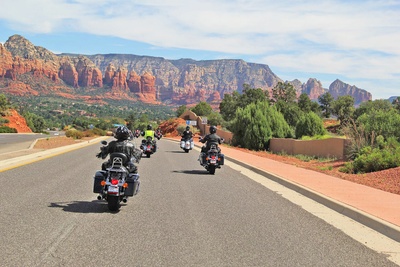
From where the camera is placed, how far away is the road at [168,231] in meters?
6.80

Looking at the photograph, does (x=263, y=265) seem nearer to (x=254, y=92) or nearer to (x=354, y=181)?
(x=354, y=181)

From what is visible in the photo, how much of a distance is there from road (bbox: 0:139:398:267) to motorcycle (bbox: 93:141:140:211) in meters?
0.31

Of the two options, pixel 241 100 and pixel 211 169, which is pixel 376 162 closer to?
pixel 211 169

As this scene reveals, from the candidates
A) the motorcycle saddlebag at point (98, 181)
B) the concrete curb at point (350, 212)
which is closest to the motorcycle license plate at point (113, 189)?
the motorcycle saddlebag at point (98, 181)

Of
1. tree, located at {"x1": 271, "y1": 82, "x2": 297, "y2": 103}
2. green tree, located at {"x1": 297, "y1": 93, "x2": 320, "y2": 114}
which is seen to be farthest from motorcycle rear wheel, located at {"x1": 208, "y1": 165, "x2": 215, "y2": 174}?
tree, located at {"x1": 271, "y1": 82, "x2": 297, "y2": 103}

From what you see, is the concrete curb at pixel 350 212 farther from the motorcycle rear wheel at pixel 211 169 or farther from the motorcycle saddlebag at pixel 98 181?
the motorcycle saddlebag at pixel 98 181

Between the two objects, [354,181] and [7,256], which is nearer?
[7,256]

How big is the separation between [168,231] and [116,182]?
6.63 ft

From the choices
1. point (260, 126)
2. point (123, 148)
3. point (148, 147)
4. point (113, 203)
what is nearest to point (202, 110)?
point (260, 126)

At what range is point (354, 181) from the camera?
1717 cm

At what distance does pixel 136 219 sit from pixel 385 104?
80328mm

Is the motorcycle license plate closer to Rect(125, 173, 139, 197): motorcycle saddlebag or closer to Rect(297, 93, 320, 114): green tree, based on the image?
Rect(125, 173, 139, 197): motorcycle saddlebag

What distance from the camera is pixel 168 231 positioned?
8.44 metres

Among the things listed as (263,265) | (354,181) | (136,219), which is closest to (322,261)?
(263,265)
